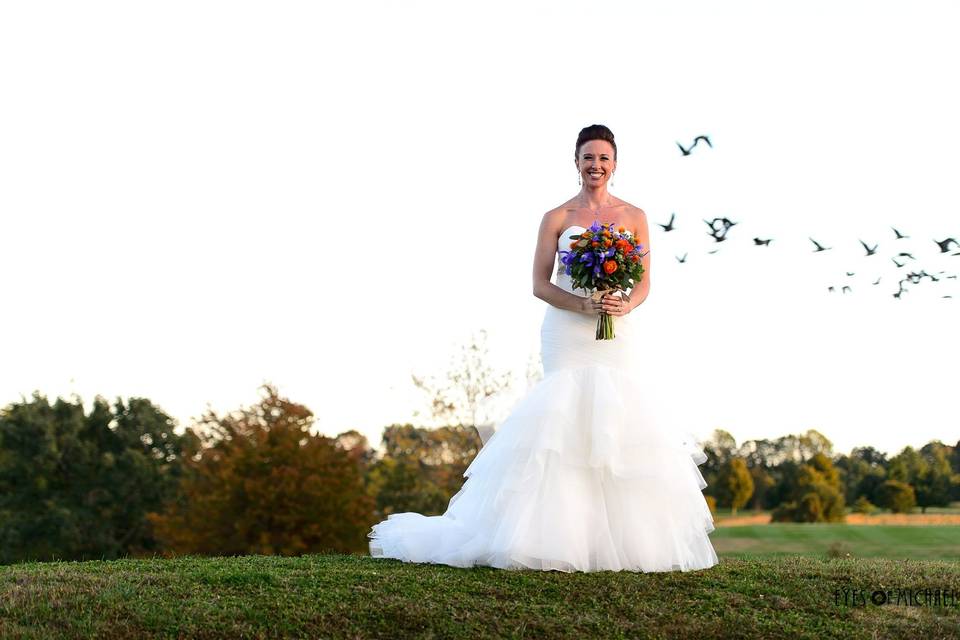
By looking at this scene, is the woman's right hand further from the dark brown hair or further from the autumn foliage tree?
the autumn foliage tree

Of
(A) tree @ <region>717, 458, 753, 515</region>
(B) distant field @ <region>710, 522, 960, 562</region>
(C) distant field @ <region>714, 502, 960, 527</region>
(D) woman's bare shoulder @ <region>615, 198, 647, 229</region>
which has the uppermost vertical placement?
(D) woman's bare shoulder @ <region>615, 198, 647, 229</region>

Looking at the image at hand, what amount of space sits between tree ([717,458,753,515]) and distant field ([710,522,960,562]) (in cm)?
1509

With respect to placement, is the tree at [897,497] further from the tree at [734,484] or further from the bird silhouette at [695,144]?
the bird silhouette at [695,144]

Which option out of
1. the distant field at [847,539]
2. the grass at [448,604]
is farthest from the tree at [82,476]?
the grass at [448,604]

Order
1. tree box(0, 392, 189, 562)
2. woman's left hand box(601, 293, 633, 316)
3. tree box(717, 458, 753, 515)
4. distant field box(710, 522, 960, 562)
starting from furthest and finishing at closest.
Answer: tree box(717, 458, 753, 515), tree box(0, 392, 189, 562), distant field box(710, 522, 960, 562), woman's left hand box(601, 293, 633, 316)

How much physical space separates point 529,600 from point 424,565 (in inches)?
60.9

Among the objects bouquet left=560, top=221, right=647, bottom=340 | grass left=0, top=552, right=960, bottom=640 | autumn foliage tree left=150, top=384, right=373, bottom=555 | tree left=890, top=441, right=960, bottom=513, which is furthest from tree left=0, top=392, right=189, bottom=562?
bouquet left=560, top=221, right=647, bottom=340

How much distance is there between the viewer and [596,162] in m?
9.89

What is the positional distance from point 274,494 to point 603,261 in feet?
89.9

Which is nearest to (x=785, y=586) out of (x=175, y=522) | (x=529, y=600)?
(x=529, y=600)

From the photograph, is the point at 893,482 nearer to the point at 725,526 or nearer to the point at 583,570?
the point at 725,526

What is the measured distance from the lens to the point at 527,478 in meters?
9.20

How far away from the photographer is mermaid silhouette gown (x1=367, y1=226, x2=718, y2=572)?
358 inches

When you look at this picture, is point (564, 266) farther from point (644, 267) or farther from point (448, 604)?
point (448, 604)
